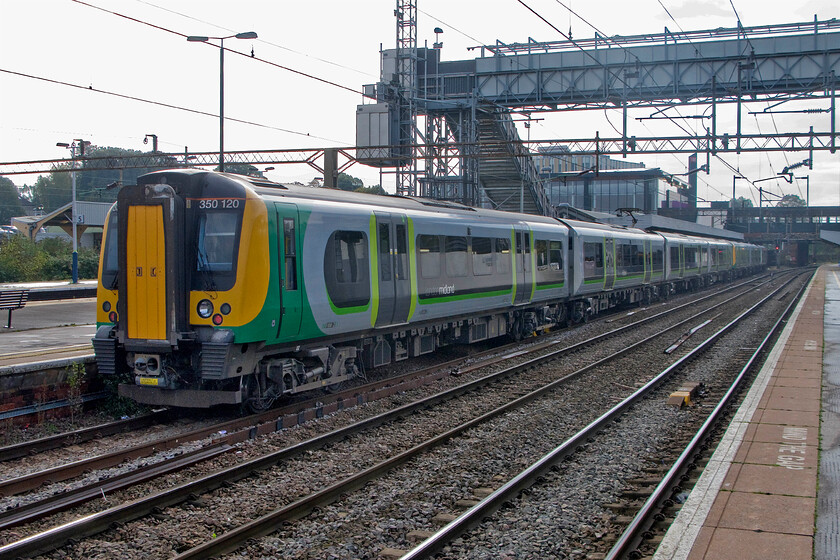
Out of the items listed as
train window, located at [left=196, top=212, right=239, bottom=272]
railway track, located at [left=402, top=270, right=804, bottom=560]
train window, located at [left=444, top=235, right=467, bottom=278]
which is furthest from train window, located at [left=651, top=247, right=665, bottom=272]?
train window, located at [left=196, top=212, right=239, bottom=272]

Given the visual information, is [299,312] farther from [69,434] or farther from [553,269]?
[553,269]

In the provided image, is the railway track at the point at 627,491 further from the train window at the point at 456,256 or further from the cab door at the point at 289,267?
the train window at the point at 456,256

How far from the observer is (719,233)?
72.9m

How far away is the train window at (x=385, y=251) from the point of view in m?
12.5

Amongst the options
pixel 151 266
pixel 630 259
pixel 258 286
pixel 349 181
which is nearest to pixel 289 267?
pixel 258 286

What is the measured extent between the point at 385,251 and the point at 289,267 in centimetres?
258

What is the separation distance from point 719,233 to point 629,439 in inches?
2696

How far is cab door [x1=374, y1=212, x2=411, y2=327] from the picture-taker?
12.5m

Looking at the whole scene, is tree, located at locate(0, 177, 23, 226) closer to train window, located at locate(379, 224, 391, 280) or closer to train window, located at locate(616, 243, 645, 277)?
train window, located at locate(616, 243, 645, 277)

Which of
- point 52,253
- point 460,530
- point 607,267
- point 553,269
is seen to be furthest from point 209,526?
point 52,253

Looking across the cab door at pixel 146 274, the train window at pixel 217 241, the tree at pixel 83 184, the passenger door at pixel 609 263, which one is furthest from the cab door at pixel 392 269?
the tree at pixel 83 184

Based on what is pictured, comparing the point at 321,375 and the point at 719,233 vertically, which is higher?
the point at 719,233

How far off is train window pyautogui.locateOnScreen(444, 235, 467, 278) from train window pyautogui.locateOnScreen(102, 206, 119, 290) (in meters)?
6.29

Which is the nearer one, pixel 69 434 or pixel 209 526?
pixel 209 526
